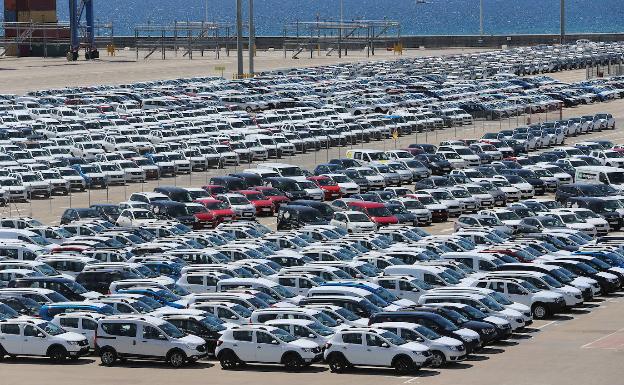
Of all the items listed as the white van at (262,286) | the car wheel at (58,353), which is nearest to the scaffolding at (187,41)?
the white van at (262,286)

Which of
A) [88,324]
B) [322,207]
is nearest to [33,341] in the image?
[88,324]

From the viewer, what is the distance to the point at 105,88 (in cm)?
12650

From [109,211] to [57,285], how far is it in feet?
57.9

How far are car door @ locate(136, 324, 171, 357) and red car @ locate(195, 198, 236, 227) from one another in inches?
972

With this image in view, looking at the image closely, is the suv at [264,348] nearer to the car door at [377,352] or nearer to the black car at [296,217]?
the car door at [377,352]

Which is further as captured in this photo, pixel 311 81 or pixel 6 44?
pixel 6 44

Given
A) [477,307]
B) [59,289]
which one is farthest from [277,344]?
[59,289]

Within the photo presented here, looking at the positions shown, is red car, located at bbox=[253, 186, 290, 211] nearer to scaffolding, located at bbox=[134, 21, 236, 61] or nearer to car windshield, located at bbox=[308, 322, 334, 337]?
car windshield, located at bbox=[308, 322, 334, 337]

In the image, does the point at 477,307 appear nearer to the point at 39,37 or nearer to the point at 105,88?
the point at 105,88

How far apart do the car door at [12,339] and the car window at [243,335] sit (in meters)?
5.68

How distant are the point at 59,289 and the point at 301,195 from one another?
2534 cm

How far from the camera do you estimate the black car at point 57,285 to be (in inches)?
1853

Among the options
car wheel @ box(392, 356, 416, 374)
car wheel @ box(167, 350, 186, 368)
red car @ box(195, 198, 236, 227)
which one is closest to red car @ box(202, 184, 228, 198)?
red car @ box(195, 198, 236, 227)

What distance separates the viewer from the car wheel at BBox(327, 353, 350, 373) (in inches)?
1543
